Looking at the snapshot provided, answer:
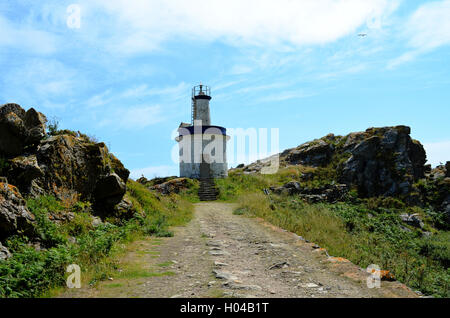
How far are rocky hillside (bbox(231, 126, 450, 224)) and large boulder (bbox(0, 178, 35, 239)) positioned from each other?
76.1ft

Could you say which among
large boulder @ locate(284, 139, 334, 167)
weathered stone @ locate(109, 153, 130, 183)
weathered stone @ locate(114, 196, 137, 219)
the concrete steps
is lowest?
weathered stone @ locate(114, 196, 137, 219)

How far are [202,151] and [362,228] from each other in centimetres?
2062

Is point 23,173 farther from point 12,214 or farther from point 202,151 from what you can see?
point 202,151

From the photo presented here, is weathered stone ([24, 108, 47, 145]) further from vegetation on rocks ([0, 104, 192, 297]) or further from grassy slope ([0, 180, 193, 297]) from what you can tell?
grassy slope ([0, 180, 193, 297])

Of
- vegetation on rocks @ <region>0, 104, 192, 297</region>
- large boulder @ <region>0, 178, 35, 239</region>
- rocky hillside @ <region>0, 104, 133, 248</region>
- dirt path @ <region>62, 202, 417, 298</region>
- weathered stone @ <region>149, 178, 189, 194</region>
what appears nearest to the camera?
dirt path @ <region>62, 202, 417, 298</region>

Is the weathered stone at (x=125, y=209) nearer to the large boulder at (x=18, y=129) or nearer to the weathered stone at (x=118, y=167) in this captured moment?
the weathered stone at (x=118, y=167)

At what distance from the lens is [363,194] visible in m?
29.3

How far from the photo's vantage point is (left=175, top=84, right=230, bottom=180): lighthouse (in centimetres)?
3472

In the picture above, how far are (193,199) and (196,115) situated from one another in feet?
45.8

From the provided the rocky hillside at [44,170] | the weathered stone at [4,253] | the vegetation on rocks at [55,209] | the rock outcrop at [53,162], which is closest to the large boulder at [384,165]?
the vegetation on rocks at [55,209]

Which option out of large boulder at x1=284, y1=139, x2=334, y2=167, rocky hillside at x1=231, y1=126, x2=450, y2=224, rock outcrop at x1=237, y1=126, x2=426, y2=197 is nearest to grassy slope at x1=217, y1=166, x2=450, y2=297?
rocky hillside at x1=231, y1=126, x2=450, y2=224

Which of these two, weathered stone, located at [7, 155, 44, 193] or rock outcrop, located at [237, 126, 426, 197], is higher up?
rock outcrop, located at [237, 126, 426, 197]

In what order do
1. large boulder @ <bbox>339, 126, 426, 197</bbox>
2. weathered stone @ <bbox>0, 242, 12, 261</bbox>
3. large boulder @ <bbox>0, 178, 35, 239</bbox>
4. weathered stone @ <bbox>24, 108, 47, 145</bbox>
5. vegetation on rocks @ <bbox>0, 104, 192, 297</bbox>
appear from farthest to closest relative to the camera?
1. large boulder @ <bbox>339, 126, 426, 197</bbox>
2. weathered stone @ <bbox>24, 108, 47, 145</bbox>
3. large boulder @ <bbox>0, 178, 35, 239</bbox>
4. weathered stone @ <bbox>0, 242, 12, 261</bbox>
5. vegetation on rocks @ <bbox>0, 104, 192, 297</bbox>

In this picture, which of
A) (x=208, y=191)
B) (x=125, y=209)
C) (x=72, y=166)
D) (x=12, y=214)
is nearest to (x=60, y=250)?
(x=12, y=214)
